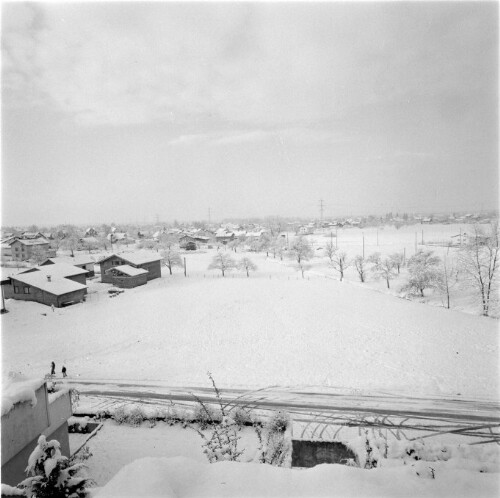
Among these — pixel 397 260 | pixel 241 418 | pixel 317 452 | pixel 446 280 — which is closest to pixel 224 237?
pixel 397 260

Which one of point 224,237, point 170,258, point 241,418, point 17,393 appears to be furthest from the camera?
point 224,237

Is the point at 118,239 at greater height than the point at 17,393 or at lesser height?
greater

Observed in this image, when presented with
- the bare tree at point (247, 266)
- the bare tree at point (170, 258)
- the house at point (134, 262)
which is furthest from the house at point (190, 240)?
the bare tree at point (247, 266)

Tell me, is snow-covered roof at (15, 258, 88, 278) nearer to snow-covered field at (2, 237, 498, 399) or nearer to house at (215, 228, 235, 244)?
snow-covered field at (2, 237, 498, 399)

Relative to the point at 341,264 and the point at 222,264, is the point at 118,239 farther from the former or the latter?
the point at 341,264

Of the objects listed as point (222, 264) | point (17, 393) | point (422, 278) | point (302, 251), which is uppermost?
point (17, 393)

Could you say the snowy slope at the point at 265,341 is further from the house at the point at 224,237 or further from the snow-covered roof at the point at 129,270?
the house at the point at 224,237

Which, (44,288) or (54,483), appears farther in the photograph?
(44,288)

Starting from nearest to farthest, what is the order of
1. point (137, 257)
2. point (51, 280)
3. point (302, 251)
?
1. point (51, 280)
2. point (137, 257)
3. point (302, 251)

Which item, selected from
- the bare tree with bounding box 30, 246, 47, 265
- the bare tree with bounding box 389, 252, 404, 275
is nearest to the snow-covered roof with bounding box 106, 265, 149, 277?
the bare tree with bounding box 30, 246, 47, 265
